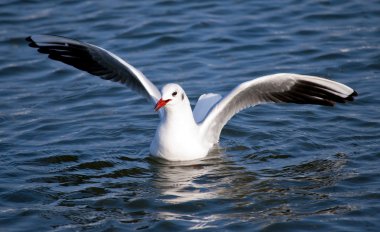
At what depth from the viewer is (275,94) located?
9719mm

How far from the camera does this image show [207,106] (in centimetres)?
1028

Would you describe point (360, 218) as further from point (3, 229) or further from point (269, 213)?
point (3, 229)

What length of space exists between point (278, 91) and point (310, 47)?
380 centimetres

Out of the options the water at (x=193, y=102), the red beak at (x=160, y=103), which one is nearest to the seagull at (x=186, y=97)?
the red beak at (x=160, y=103)

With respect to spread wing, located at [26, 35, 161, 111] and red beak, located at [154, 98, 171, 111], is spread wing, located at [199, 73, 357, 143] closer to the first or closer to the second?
red beak, located at [154, 98, 171, 111]

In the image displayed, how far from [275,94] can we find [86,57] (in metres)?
2.44

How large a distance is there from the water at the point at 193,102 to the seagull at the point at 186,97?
242mm

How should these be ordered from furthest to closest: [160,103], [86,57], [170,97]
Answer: [86,57] → [170,97] → [160,103]

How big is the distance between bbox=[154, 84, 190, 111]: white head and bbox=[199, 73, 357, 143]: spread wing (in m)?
0.47

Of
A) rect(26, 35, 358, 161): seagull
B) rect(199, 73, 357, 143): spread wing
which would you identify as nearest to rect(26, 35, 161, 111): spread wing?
rect(26, 35, 358, 161): seagull

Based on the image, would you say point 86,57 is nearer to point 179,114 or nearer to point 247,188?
point 179,114

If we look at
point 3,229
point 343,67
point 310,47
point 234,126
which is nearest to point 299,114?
point 234,126

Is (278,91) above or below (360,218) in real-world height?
above

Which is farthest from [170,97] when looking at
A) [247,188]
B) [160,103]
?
[247,188]
